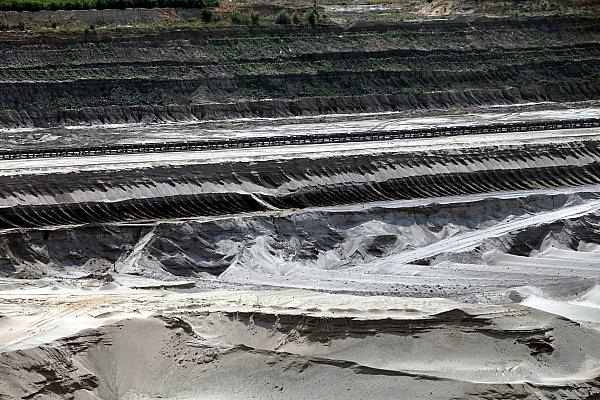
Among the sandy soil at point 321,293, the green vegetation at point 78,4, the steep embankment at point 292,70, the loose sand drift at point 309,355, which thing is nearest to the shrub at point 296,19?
the steep embankment at point 292,70

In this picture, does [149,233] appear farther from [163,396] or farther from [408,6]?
[408,6]

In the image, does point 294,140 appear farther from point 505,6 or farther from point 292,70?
point 505,6

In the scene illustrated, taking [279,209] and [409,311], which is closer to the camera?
[409,311]

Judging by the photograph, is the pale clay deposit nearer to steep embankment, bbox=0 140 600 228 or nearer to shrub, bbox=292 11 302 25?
steep embankment, bbox=0 140 600 228

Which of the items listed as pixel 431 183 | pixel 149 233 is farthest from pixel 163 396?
pixel 431 183

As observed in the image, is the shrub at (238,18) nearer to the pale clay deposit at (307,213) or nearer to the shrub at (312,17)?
the pale clay deposit at (307,213)

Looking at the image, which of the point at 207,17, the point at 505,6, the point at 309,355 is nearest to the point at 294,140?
the point at 309,355

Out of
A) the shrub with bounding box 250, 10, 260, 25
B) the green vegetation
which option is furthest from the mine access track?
the green vegetation
